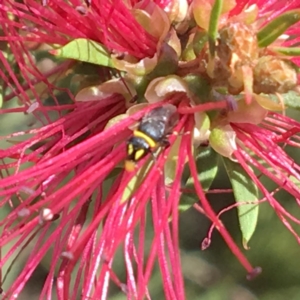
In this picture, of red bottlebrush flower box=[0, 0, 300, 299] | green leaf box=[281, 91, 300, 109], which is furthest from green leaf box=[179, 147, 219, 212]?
green leaf box=[281, 91, 300, 109]

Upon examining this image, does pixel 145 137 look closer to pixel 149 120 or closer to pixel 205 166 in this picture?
pixel 149 120

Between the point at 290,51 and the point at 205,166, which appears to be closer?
the point at 290,51

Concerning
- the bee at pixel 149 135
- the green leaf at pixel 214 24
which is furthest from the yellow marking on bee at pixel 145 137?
the green leaf at pixel 214 24

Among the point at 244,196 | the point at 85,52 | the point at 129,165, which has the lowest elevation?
the point at 244,196

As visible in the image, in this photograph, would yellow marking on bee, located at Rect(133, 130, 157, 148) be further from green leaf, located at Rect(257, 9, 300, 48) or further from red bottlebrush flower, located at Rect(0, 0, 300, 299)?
green leaf, located at Rect(257, 9, 300, 48)

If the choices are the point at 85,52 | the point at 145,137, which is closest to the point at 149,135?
the point at 145,137

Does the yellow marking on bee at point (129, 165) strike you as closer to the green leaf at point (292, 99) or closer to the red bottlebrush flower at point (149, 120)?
the red bottlebrush flower at point (149, 120)

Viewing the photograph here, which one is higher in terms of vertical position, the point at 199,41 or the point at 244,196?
the point at 199,41
